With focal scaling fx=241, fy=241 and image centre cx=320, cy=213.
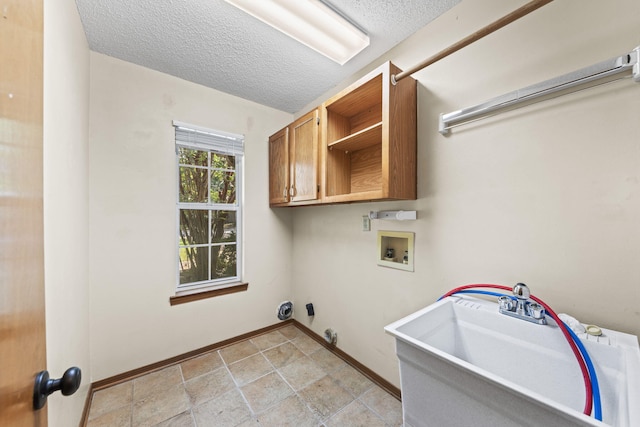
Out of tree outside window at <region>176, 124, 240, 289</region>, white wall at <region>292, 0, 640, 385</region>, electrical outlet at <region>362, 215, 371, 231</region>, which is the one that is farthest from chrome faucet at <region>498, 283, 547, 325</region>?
tree outside window at <region>176, 124, 240, 289</region>

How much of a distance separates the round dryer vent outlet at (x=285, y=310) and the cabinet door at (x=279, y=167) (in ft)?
3.91

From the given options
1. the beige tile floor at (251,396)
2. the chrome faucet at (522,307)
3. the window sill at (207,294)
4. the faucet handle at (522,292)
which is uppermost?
the faucet handle at (522,292)

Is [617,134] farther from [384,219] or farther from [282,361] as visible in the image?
[282,361]

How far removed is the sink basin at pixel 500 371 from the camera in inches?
25.5

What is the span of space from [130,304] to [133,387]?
62 cm

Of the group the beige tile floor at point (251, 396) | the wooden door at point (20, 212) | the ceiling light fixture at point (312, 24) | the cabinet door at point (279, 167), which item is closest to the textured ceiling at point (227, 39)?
the ceiling light fixture at point (312, 24)

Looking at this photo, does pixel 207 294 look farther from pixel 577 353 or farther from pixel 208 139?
pixel 577 353

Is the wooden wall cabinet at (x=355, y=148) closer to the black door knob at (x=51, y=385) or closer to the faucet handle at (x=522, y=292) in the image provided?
the faucet handle at (x=522, y=292)

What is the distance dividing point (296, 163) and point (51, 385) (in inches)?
75.8

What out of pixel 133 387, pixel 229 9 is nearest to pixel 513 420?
pixel 229 9

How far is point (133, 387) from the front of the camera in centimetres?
185

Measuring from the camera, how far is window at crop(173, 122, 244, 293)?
227cm

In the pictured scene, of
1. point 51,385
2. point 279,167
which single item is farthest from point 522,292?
point 279,167

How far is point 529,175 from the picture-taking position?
45.7 inches
